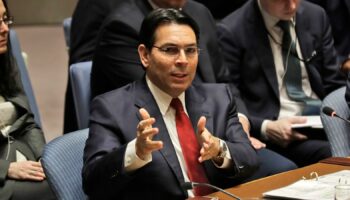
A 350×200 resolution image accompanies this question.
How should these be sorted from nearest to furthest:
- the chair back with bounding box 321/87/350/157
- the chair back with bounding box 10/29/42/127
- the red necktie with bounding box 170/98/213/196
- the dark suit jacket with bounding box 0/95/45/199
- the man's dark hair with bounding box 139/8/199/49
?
the red necktie with bounding box 170/98/213/196
the man's dark hair with bounding box 139/8/199/49
the chair back with bounding box 321/87/350/157
the dark suit jacket with bounding box 0/95/45/199
the chair back with bounding box 10/29/42/127

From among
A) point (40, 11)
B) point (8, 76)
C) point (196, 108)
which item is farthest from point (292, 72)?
point (40, 11)

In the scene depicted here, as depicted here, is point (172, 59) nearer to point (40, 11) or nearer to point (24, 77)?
point (24, 77)

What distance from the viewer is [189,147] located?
2.48 metres

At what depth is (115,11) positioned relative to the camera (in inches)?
133

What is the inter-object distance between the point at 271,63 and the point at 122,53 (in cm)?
85

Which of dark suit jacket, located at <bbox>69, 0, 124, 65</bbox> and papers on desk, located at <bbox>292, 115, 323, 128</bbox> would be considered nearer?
papers on desk, located at <bbox>292, 115, 323, 128</bbox>

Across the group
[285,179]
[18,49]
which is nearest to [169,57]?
[285,179]

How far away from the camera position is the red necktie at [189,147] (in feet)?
Result: 8.04

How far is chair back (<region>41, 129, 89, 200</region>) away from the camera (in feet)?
Answer: 7.64

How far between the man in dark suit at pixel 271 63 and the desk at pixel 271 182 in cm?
124

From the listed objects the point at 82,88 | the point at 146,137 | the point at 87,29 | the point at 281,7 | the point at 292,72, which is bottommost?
the point at 292,72

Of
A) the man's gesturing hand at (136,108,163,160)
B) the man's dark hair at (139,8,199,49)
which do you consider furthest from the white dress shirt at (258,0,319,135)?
the man's gesturing hand at (136,108,163,160)

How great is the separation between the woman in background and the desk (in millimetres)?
1169

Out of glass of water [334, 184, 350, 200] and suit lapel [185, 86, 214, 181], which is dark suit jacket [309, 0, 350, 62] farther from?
glass of water [334, 184, 350, 200]
